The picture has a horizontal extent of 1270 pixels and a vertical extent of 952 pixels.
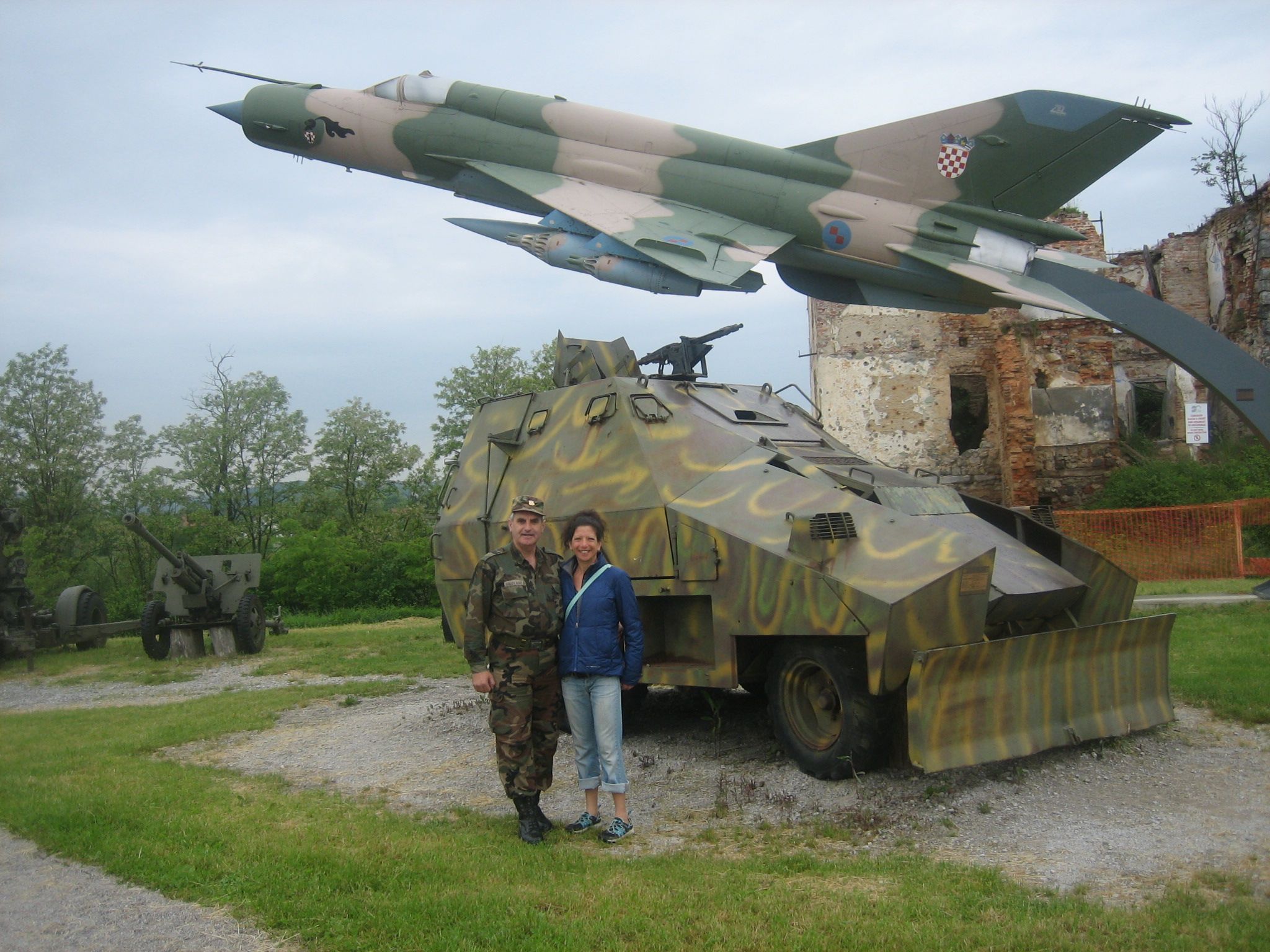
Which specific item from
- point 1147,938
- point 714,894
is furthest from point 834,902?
point 1147,938

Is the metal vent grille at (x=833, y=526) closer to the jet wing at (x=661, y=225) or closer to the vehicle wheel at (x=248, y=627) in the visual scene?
the jet wing at (x=661, y=225)

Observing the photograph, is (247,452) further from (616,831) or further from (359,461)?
(616,831)

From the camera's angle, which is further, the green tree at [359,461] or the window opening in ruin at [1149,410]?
the green tree at [359,461]

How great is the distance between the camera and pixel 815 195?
9625mm

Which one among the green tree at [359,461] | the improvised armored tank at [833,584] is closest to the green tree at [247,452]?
the green tree at [359,461]

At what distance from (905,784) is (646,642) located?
197cm

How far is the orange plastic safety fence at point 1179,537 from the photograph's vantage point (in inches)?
651

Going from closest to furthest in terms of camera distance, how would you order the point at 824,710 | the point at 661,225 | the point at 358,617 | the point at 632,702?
the point at 824,710 < the point at 632,702 < the point at 661,225 < the point at 358,617

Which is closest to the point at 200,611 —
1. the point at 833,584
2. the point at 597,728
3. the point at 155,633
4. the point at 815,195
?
the point at 155,633

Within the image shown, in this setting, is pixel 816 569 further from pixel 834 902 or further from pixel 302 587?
pixel 302 587

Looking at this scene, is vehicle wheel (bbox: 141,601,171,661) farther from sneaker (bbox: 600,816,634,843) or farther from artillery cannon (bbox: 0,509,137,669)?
sneaker (bbox: 600,816,634,843)

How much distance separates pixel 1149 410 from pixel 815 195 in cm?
2120

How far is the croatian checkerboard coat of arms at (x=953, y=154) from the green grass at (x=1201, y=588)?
700 cm

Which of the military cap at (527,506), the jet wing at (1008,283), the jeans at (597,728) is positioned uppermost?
the jet wing at (1008,283)
